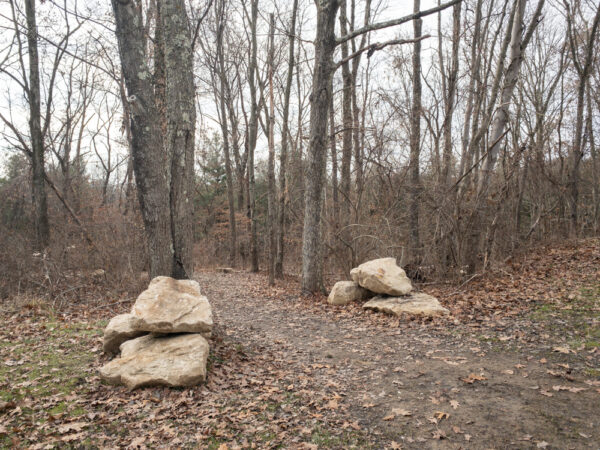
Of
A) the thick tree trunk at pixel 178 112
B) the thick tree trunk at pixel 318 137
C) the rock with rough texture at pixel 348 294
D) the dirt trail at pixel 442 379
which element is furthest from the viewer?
the thick tree trunk at pixel 318 137

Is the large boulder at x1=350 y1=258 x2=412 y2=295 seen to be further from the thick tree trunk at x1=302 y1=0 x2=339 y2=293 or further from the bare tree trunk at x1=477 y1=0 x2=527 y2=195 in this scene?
the bare tree trunk at x1=477 y1=0 x2=527 y2=195

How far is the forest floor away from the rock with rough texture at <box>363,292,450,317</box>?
0.88 feet

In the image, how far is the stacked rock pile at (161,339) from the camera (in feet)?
13.9

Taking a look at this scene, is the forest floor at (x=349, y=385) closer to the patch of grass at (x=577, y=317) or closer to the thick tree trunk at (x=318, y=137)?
the patch of grass at (x=577, y=317)

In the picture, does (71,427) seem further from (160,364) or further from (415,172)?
(415,172)

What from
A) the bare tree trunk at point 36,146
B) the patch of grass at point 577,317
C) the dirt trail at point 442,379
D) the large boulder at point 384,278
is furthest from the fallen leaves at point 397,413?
the bare tree trunk at point 36,146

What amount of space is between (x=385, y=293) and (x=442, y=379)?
3779 mm

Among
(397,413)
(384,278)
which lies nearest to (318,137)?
(384,278)

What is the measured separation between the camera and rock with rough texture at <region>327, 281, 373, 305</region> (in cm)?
871

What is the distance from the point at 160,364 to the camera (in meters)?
4.33

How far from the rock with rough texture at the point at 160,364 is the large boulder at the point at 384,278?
442 centimetres

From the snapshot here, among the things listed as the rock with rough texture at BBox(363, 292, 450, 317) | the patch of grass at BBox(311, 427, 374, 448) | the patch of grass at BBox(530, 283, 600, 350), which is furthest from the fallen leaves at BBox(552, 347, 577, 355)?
the patch of grass at BBox(311, 427, 374, 448)

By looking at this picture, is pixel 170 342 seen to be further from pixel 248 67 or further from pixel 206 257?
pixel 206 257

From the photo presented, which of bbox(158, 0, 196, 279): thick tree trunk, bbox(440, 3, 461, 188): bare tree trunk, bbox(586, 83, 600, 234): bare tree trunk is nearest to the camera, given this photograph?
bbox(158, 0, 196, 279): thick tree trunk
